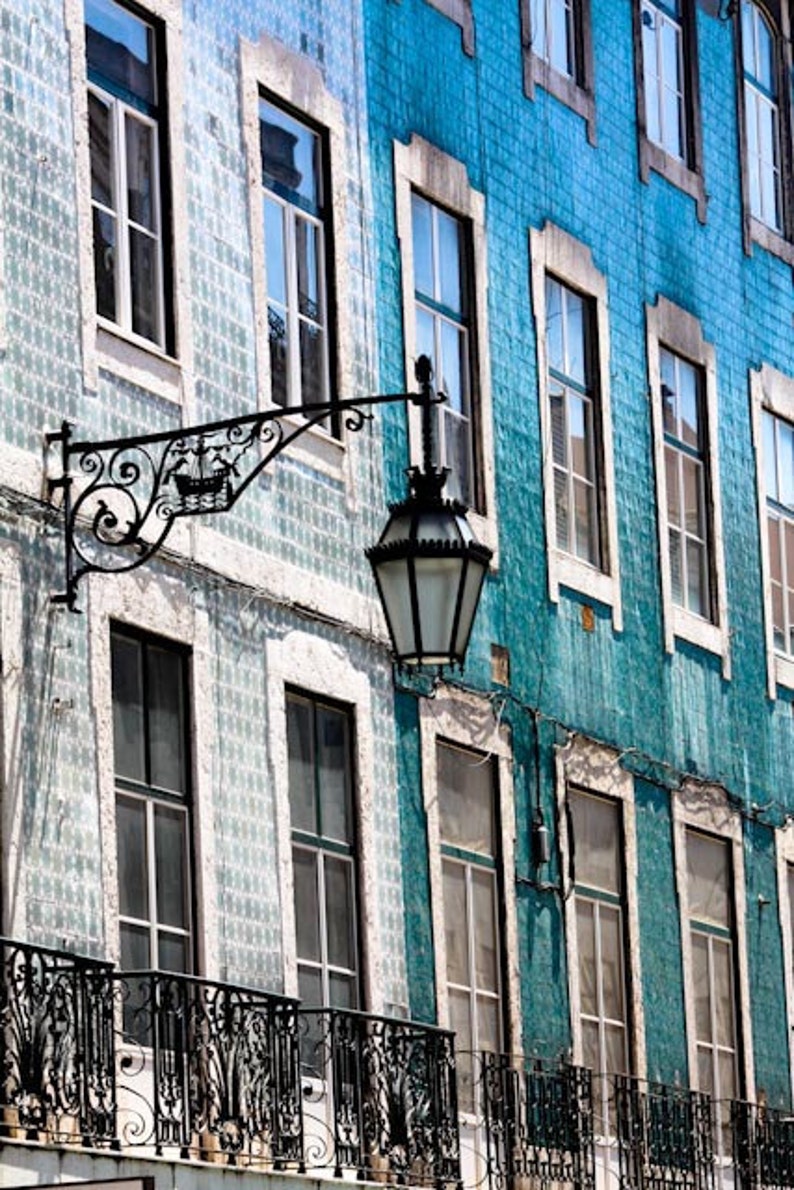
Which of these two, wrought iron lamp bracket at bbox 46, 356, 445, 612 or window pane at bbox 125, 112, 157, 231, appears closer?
wrought iron lamp bracket at bbox 46, 356, 445, 612

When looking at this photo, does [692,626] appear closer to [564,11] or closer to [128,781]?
[564,11]

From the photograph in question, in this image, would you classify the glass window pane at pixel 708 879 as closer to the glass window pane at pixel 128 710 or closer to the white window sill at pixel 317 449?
the white window sill at pixel 317 449

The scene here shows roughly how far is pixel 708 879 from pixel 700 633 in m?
1.39

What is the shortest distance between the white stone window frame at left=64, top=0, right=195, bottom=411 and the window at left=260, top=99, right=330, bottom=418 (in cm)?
95

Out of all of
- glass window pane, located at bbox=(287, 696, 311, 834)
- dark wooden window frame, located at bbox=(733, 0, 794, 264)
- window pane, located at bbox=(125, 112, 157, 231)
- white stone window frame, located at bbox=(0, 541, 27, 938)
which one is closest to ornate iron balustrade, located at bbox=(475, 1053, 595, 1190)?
glass window pane, located at bbox=(287, 696, 311, 834)

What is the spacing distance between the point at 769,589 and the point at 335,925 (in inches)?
262

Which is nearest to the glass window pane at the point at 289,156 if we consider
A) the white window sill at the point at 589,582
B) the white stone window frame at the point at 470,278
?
the white stone window frame at the point at 470,278

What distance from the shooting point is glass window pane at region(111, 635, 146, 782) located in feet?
53.9

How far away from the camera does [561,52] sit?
22.2m

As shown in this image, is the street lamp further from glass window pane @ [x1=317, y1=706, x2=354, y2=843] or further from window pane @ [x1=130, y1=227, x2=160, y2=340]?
glass window pane @ [x1=317, y1=706, x2=354, y2=843]

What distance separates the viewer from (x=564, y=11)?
22.3 m

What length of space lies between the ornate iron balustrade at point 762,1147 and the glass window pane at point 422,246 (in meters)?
5.28

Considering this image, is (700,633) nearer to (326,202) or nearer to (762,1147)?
(762,1147)

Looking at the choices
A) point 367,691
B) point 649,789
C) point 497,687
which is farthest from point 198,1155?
point 649,789
